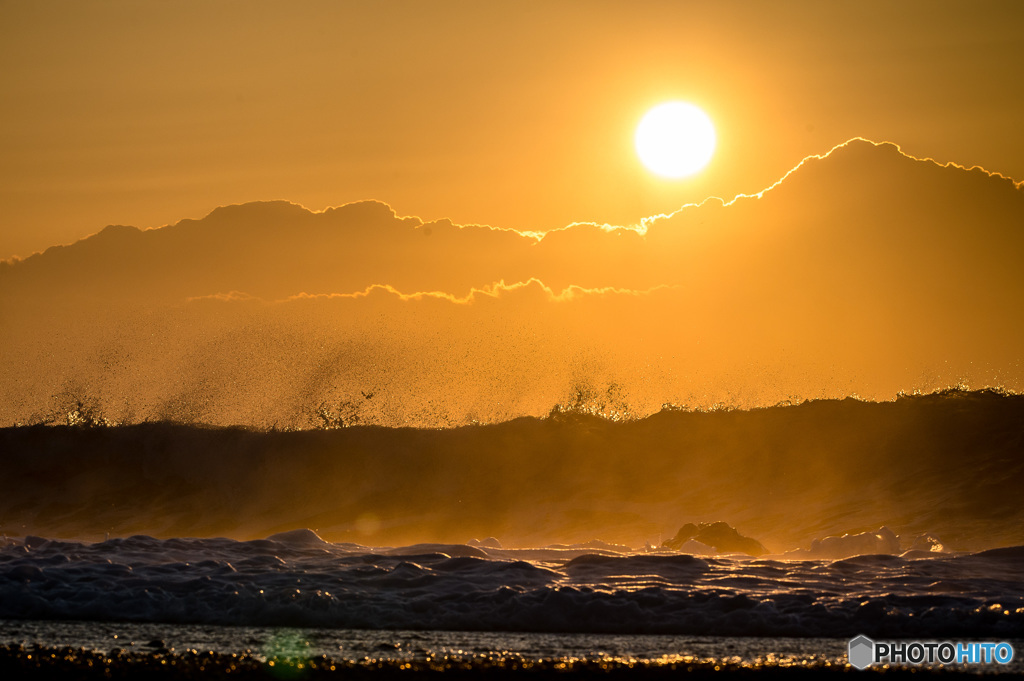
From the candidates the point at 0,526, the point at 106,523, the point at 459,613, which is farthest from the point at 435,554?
the point at 0,526

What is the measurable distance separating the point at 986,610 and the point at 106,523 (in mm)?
19182

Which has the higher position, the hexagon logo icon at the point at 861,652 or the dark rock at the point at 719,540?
the dark rock at the point at 719,540

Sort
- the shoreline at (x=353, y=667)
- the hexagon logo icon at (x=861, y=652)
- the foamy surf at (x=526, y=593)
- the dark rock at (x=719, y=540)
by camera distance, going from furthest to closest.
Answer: the dark rock at (x=719, y=540) < the foamy surf at (x=526, y=593) < the hexagon logo icon at (x=861, y=652) < the shoreline at (x=353, y=667)

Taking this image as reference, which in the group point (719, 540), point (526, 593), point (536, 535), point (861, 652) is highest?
point (536, 535)

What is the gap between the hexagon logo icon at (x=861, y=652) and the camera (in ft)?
25.3

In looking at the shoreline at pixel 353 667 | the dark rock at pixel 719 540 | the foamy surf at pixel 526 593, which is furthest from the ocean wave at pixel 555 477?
the shoreline at pixel 353 667

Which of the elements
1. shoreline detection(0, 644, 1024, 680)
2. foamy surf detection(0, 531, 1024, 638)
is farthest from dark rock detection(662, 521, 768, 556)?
shoreline detection(0, 644, 1024, 680)

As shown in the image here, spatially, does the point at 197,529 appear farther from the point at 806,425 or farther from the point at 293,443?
the point at 806,425

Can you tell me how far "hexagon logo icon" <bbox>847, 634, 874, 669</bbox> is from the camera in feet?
25.3

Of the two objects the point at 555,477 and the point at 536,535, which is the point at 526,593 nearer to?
the point at 536,535

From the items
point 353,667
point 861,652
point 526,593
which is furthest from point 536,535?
point 353,667

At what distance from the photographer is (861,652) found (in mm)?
8109

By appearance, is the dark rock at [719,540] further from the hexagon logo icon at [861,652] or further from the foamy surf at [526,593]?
the hexagon logo icon at [861,652]

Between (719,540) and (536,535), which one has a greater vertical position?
(536,535)
